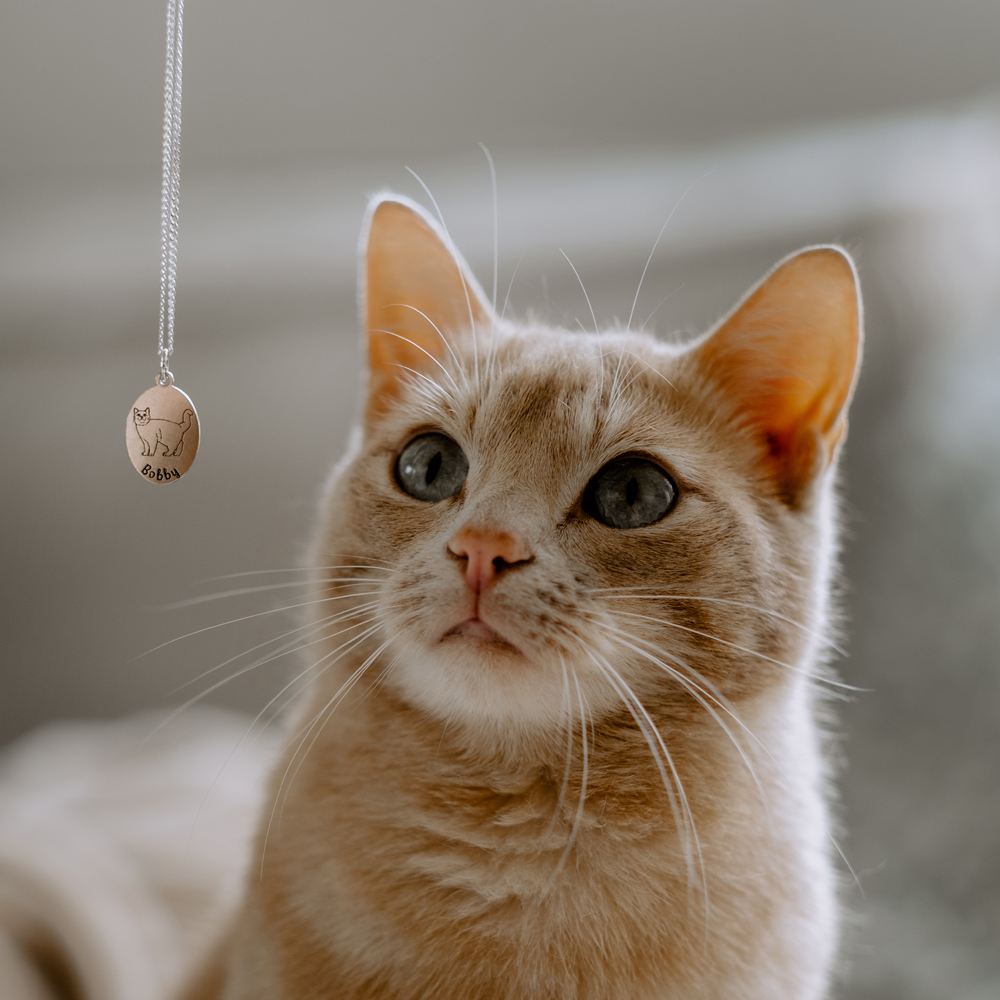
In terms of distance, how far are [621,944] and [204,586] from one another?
175 centimetres

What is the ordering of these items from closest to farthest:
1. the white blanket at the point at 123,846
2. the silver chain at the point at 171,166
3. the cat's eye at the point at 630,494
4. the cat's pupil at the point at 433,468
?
the silver chain at the point at 171,166
the cat's eye at the point at 630,494
the cat's pupil at the point at 433,468
the white blanket at the point at 123,846

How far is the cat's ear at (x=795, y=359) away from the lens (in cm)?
101

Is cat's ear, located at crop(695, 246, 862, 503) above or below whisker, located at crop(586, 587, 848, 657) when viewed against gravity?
above

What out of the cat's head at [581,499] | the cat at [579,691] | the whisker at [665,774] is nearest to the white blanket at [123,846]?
the cat at [579,691]

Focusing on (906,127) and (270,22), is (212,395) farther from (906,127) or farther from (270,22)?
(906,127)

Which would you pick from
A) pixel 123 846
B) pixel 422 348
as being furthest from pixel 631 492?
A: pixel 123 846

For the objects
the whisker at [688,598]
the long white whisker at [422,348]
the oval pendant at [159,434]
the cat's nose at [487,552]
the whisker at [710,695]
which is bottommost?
the whisker at [710,695]

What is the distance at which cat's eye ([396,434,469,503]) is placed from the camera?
1052 mm

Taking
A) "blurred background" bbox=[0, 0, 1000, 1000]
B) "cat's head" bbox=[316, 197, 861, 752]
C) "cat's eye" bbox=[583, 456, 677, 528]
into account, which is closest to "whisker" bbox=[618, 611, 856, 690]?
"cat's head" bbox=[316, 197, 861, 752]

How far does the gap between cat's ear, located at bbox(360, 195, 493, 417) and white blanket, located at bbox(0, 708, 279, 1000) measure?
57cm

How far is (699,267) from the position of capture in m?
2.13

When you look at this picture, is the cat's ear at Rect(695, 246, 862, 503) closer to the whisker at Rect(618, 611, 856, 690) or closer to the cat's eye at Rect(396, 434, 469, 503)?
the whisker at Rect(618, 611, 856, 690)

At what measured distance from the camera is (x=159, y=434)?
0.83 meters

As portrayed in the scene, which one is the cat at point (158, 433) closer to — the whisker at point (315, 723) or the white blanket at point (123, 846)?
the whisker at point (315, 723)
